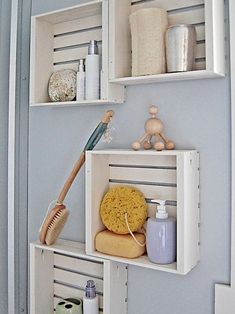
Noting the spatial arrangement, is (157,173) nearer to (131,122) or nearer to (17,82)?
(131,122)

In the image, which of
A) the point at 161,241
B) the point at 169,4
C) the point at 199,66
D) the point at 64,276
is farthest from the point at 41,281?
the point at 169,4

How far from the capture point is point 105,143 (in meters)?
1.19

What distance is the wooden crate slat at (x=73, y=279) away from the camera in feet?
3.94

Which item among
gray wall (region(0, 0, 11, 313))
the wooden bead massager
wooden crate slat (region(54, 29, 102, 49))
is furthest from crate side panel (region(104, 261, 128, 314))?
wooden crate slat (region(54, 29, 102, 49))

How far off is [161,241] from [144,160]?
25cm

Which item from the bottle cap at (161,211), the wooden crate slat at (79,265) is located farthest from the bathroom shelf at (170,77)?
the wooden crate slat at (79,265)

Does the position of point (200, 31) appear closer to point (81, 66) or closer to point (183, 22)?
point (183, 22)

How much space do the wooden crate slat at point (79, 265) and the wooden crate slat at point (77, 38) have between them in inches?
27.9

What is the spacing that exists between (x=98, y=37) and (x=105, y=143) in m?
0.34

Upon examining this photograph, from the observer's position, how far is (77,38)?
4.09 ft

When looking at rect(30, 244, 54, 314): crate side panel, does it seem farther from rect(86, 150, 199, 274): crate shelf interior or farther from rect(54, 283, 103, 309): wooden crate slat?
rect(86, 150, 199, 274): crate shelf interior

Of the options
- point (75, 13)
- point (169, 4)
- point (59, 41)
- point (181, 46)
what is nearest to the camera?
point (181, 46)

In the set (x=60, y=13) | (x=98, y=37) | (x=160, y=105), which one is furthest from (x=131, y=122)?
(x=60, y=13)

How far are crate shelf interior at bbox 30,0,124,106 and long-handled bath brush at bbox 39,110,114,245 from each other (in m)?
0.10
